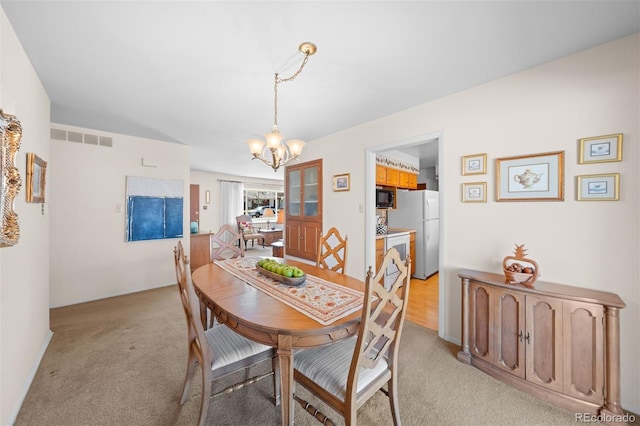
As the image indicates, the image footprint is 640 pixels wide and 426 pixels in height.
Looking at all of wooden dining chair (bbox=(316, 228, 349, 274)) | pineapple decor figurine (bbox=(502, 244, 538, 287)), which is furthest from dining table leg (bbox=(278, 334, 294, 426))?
pineapple decor figurine (bbox=(502, 244, 538, 287))

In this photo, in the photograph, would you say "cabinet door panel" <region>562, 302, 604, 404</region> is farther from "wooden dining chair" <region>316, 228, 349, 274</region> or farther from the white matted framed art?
"wooden dining chair" <region>316, 228, 349, 274</region>

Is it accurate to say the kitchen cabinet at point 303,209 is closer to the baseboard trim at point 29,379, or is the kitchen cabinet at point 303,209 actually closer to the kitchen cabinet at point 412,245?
the kitchen cabinet at point 412,245

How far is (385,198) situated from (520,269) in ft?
8.58

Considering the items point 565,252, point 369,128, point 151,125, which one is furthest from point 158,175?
point 565,252

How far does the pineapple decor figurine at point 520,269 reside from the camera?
71.8 inches

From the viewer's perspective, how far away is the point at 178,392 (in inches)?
68.4

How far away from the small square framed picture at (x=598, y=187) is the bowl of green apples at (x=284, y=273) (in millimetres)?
2111

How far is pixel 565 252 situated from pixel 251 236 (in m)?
6.90

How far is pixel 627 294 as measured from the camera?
1619mm

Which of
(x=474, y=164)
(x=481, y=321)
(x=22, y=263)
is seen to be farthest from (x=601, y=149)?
(x=22, y=263)

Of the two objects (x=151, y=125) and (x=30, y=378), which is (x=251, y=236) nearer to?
(x=151, y=125)

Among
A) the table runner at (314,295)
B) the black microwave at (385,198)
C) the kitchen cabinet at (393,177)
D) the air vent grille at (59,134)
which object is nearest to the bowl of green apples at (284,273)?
the table runner at (314,295)

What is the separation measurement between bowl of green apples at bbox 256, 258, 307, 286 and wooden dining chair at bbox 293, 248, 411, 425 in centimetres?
47

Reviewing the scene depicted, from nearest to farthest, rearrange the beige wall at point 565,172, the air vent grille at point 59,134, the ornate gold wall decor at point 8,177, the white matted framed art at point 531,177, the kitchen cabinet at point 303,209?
the ornate gold wall decor at point 8,177
the beige wall at point 565,172
the white matted framed art at point 531,177
the air vent grille at point 59,134
the kitchen cabinet at point 303,209
